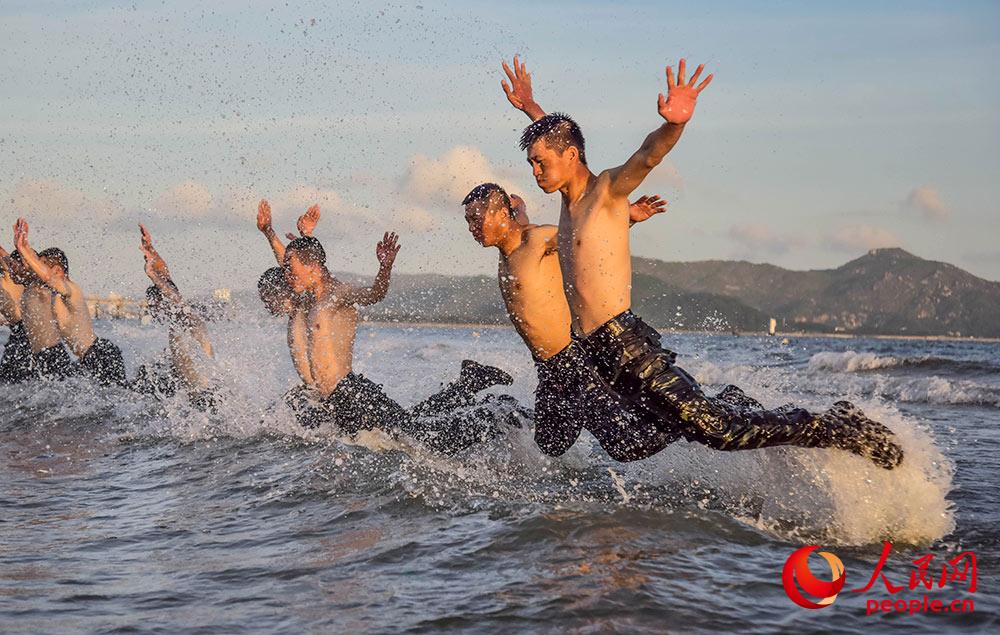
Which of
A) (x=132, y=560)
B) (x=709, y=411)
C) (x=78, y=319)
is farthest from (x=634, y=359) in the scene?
(x=78, y=319)

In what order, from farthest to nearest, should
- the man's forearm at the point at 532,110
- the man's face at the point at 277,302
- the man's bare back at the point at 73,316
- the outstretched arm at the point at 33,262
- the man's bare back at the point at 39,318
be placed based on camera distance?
the man's bare back at the point at 39,318, the man's bare back at the point at 73,316, the outstretched arm at the point at 33,262, the man's face at the point at 277,302, the man's forearm at the point at 532,110

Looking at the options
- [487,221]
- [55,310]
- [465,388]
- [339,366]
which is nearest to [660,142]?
[487,221]

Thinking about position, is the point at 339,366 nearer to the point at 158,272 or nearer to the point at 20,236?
the point at 158,272

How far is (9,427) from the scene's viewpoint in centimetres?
1014

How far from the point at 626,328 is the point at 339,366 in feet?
11.0

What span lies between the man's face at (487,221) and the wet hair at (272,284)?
119 inches

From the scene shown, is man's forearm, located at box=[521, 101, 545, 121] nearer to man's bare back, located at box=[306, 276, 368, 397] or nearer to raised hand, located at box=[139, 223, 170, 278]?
man's bare back, located at box=[306, 276, 368, 397]

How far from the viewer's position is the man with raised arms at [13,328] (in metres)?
12.3

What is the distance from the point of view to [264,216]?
9.62 meters

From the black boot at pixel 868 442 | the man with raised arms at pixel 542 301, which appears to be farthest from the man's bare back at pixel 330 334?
the black boot at pixel 868 442

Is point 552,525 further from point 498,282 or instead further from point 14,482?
point 14,482

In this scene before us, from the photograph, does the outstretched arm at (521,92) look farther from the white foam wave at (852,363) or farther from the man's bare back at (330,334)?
the white foam wave at (852,363)

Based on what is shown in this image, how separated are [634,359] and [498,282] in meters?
1.33

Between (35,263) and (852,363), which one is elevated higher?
(35,263)
